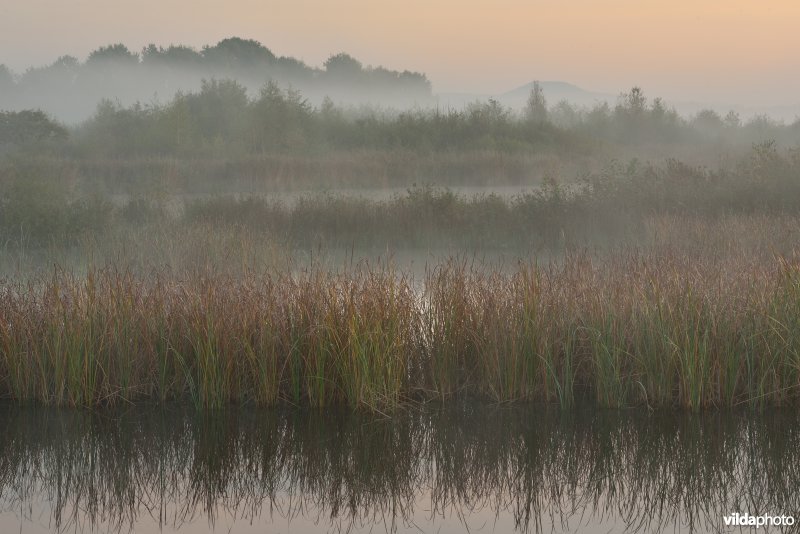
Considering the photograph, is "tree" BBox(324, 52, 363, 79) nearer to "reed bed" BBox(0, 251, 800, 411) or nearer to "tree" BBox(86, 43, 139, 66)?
"tree" BBox(86, 43, 139, 66)

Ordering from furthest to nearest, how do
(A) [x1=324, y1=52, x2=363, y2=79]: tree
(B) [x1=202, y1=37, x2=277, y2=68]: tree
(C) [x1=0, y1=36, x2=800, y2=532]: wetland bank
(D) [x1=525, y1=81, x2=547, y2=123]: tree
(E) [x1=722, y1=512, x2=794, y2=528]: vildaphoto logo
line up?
(A) [x1=324, y1=52, x2=363, y2=79]: tree
(B) [x1=202, y1=37, x2=277, y2=68]: tree
(D) [x1=525, y1=81, x2=547, y2=123]: tree
(C) [x1=0, y1=36, x2=800, y2=532]: wetland bank
(E) [x1=722, y1=512, x2=794, y2=528]: vildaphoto logo

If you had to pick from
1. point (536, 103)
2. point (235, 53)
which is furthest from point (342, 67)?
point (536, 103)

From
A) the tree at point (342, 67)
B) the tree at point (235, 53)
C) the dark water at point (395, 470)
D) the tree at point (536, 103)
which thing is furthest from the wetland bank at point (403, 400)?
the tree at point (342, 67)

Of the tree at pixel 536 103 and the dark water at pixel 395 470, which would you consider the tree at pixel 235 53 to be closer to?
the tree at pixel 536 103

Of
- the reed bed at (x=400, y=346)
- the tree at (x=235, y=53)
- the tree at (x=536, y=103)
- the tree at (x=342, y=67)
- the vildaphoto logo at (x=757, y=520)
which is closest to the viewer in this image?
the vildaphoto logo at (x=757, y=520)

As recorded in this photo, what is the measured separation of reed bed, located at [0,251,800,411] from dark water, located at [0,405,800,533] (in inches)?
7.9

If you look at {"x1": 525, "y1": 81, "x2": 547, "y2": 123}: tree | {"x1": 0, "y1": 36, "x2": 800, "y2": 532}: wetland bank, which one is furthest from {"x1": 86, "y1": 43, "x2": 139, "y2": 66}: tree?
{"x1": 0, "y1": 36, "x2": 800, "y2": 532}: wetland bank

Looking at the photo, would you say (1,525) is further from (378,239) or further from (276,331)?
(378,239)

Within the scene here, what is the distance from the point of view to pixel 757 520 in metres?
4.36

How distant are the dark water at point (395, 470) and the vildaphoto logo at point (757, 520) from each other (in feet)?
0.16

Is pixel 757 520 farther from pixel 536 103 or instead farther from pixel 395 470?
pixel 536 103

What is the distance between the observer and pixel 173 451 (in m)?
5.38

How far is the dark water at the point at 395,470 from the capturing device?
4.44 metres

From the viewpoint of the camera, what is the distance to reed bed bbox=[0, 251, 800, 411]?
6.02 meters
